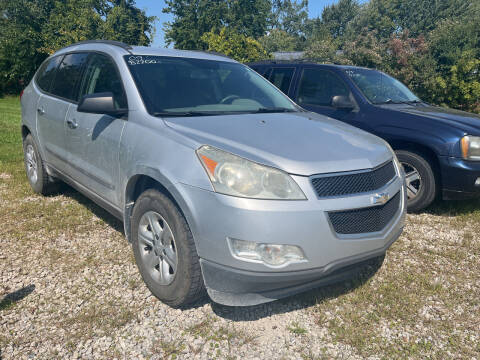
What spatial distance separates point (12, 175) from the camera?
6051mm

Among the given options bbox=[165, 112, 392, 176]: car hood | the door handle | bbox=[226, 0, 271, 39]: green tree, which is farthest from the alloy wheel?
bbox=[226, 0, 271, 39]: green tree

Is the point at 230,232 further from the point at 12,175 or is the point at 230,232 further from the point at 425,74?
the point at 425,74

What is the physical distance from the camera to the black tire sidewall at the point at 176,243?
7.84 feet

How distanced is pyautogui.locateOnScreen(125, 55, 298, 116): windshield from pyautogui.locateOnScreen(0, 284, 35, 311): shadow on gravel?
1675mm

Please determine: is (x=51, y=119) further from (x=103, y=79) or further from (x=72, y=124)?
(x=103, y=79)

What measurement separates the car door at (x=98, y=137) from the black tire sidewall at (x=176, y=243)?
0.51 m

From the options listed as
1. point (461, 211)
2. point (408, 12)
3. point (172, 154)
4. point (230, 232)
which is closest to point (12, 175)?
point (172, 154)

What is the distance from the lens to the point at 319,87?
224 inches

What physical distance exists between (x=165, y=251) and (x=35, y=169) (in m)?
3.20

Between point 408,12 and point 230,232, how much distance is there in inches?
2953

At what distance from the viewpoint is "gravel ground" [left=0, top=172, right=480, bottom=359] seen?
93.0 inches

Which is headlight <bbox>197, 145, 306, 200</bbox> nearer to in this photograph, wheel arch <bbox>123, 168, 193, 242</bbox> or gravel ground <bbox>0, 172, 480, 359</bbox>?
wheel arch <bbox>123, 168, 193, 242</bbox>

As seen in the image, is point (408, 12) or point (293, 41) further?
point (293, 41)

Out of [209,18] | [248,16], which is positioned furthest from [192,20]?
[248,16]
